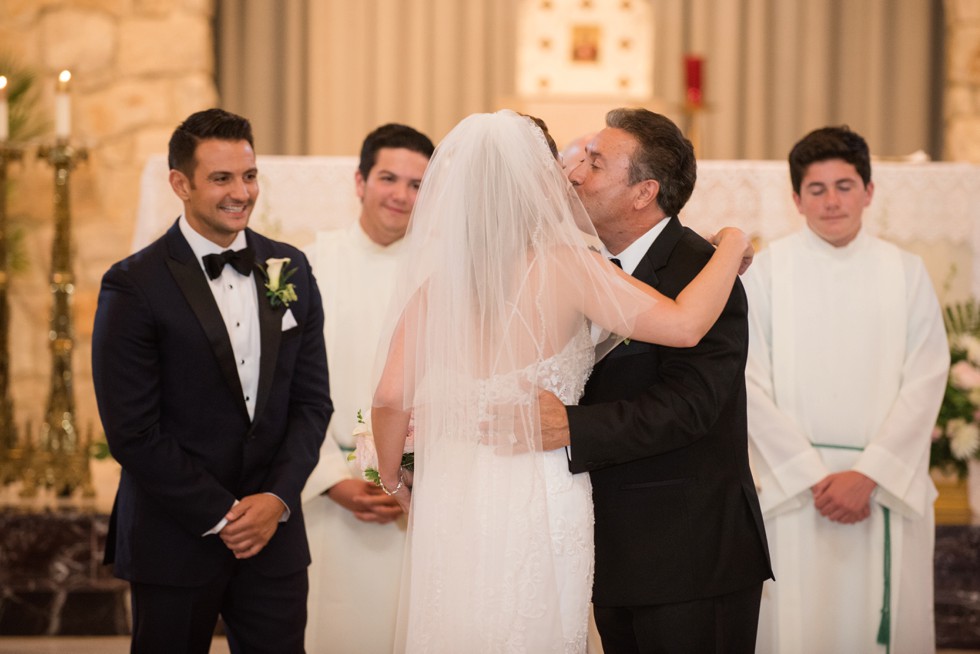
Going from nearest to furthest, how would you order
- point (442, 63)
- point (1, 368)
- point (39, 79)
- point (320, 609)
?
point (320, 609)
point (1, 368)
point (39, 79)
point (442, 63)

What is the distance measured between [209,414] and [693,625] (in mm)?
1415

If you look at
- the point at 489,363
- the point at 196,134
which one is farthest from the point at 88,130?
the point at 489,363

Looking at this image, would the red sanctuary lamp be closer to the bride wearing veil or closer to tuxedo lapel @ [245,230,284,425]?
tuxedo lapel @ [245,230,284,425]

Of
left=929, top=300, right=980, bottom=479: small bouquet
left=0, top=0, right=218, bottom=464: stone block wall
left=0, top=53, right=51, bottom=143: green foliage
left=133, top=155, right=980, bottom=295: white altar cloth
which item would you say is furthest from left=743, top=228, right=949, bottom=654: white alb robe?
left=0, top=53, right=51, bottom=143: green foliage

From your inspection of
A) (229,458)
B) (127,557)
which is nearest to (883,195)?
(229,458)

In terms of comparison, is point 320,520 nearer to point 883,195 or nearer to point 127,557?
point 127,557

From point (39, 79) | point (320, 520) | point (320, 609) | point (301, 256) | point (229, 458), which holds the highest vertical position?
point (39, 79)

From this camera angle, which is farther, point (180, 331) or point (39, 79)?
point (39, 79)

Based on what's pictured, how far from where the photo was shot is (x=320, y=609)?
4.19 m

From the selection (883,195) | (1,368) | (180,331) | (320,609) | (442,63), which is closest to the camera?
(180,331)

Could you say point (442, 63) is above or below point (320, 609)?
above

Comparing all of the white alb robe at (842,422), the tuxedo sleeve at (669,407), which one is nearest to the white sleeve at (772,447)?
the white alb robe at (842,422)

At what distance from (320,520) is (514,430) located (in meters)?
1.76

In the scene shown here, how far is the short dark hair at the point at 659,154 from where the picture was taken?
A: 112 inches
